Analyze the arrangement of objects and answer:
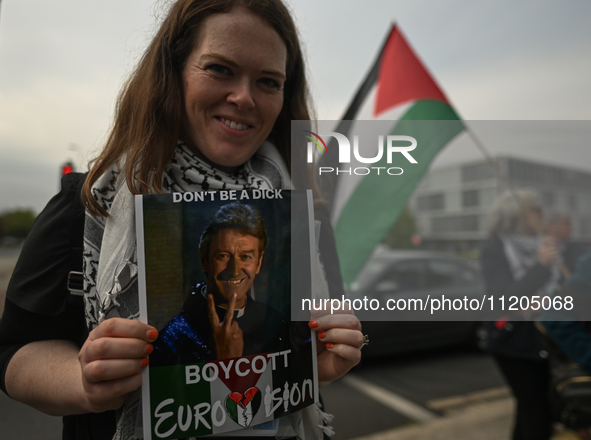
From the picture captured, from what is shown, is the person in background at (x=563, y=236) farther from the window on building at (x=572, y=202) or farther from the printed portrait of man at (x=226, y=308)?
the printed portrait of man at (x=226, y=308)

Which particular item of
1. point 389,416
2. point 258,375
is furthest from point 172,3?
point 389,416

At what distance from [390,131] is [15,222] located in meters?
2.18

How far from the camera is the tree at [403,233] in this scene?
4973 mm

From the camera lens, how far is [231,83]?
41.5 inches

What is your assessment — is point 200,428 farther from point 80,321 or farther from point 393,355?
point 393,355

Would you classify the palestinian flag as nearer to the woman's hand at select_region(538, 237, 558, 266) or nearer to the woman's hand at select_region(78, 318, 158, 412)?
the woman's hand at select_region(538, 237, 558, 266)

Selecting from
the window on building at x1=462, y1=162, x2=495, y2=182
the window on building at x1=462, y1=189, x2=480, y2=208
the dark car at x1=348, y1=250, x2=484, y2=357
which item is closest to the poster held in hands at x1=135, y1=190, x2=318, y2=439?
the window on building at x1=462, y1=162, x2=495, y2=182

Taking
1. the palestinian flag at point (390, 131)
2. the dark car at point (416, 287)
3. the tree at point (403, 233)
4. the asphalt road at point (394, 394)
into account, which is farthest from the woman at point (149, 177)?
the tree at point (403, 233)

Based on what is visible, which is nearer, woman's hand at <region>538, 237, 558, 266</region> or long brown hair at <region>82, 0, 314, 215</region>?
long brown hair at <region>82, 0, 314, 215</region>

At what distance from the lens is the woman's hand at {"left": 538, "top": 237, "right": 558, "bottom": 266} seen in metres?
2.61

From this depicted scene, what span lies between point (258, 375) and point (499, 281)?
241 cm

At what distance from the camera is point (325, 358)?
105 centimetres

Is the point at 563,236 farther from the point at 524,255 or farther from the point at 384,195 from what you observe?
the point at 384,195

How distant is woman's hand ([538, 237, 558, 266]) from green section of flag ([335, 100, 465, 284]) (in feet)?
2.93
